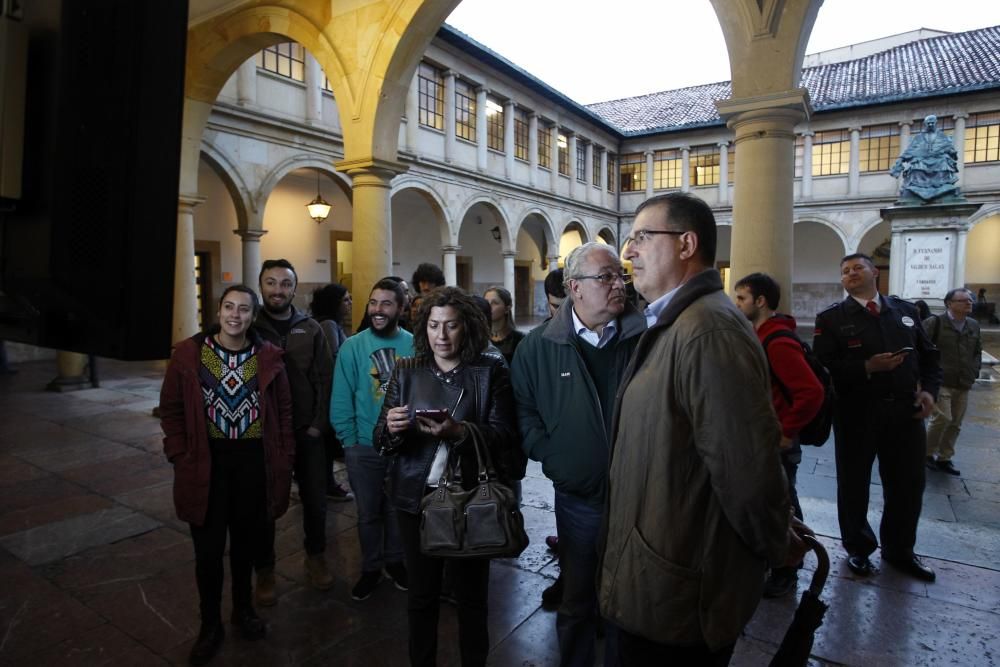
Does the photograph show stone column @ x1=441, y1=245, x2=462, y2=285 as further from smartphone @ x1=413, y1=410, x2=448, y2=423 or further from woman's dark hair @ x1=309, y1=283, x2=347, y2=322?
smartphone @ x1=413, y1=410, x2=448, y2=423

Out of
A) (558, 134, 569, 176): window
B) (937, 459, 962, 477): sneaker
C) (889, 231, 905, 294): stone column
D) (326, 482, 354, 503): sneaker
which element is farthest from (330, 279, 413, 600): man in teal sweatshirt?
(558, 134, 569, 176): window

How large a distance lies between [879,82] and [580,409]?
29.0 meters

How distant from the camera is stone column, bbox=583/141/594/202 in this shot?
80.4 ft

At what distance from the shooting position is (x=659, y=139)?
2631 cm

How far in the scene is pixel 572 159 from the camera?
23.4 meters

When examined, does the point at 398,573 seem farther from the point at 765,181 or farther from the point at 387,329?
the point at 765,181

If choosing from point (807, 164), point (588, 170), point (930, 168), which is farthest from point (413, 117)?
point (807, 164)

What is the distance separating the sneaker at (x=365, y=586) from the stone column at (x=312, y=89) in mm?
11854

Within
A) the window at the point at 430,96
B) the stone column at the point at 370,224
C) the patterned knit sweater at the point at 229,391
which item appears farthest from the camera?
the window at the point at 430,96

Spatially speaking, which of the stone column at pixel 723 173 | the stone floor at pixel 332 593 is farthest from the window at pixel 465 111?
the stone floor at pixel 332 593

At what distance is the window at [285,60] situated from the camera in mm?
Answer: 12157

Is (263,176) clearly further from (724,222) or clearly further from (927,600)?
(724,222)

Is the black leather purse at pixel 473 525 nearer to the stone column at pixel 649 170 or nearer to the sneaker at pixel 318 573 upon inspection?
the sneaker at pixel 318 573

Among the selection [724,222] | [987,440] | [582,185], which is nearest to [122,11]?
[987,440]
